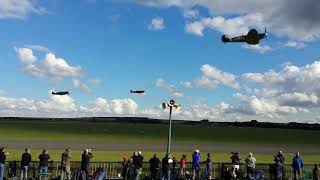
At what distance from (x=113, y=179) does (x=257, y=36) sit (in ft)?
38.6

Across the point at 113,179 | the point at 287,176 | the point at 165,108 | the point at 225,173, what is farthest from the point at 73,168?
→ the point at 287,176

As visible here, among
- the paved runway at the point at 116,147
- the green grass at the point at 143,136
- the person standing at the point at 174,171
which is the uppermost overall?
the green grass at the point at 143,136

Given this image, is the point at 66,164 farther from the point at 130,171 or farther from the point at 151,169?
the point at 151,169

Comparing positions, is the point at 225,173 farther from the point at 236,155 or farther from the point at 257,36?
the point at 257,36

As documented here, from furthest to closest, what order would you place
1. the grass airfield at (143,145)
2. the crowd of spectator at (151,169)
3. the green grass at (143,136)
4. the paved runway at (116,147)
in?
the green grass at (143,136) → the paved runway at (116,147) → the grass airfield at (143,145) → the crowd of spectator at (151,169)

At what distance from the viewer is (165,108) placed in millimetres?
27203

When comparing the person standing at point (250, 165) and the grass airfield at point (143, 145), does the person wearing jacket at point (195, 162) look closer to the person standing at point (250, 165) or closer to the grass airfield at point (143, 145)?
the person standing at point (250, 165)

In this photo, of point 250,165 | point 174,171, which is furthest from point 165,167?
point 250,165

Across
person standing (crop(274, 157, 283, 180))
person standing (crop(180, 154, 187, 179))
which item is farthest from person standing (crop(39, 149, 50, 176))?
person standing (crop(274, 157, 283, 180))

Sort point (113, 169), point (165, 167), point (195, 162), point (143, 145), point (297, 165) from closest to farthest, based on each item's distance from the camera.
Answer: point (165, 167)
point (195, 162)
point (113, 169)
point (297, 165)
point (143, 145)

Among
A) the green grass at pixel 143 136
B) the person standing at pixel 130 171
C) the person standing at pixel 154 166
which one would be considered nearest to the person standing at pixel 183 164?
the person standing at pixel 154 166

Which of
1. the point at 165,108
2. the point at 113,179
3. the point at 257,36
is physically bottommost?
the point at 113,179

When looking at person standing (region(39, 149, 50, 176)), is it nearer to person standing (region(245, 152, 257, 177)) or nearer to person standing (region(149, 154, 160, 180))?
person standing (region(149, 154, 160, 180))

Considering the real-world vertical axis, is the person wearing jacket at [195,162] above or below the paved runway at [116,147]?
below
